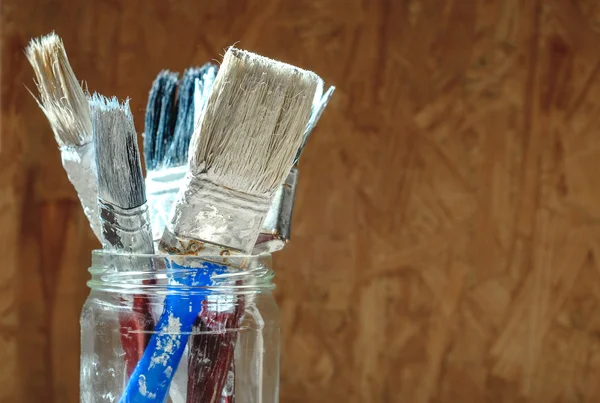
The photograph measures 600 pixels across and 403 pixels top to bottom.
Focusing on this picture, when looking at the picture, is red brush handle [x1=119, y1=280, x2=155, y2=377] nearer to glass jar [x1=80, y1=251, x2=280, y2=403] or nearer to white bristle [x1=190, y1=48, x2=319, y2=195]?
glass jar [x1=80, y1=251, x2=280, y2=403]

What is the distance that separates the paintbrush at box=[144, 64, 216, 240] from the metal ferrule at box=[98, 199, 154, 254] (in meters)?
0.06

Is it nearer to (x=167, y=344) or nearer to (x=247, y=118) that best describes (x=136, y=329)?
(x=167, y=344)

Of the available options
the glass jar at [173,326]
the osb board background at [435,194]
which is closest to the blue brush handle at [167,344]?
the glass jar at [173,326]

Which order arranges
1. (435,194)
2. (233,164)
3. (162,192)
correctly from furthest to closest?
(435,194), (162,192), (233,164)

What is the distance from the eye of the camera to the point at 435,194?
74 centimetres

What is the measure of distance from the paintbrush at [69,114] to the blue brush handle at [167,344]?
0.11 meters

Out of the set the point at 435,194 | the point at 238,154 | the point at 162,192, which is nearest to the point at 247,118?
the point at 238,154

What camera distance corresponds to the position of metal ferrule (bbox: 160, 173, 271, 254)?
441 mm

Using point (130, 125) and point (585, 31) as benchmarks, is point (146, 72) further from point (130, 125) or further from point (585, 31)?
point (585, 31)

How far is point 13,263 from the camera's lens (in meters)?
0.72

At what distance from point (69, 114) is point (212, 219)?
154 millimetres

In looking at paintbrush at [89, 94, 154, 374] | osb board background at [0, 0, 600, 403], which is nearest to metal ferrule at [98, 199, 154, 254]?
paintbrush at [89, 94, 154, 374]

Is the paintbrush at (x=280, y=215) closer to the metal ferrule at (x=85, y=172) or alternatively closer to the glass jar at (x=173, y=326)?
the glass jar at (x=173, y=326)

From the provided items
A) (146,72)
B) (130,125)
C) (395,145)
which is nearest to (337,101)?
(395,145)
